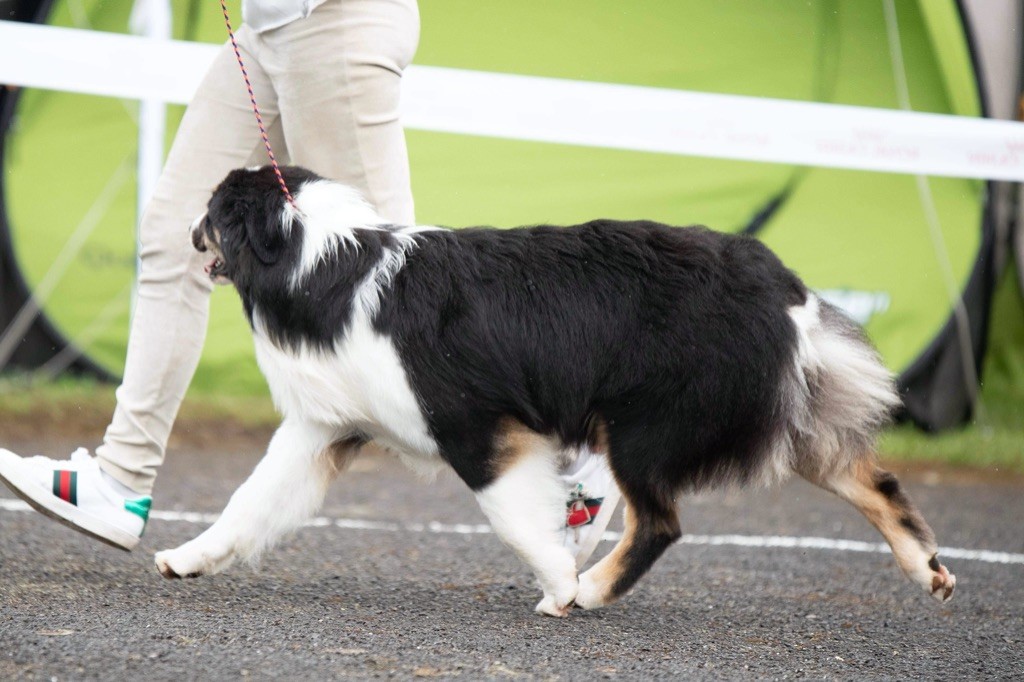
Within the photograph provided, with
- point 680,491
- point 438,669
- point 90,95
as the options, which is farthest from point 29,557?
point 90,95

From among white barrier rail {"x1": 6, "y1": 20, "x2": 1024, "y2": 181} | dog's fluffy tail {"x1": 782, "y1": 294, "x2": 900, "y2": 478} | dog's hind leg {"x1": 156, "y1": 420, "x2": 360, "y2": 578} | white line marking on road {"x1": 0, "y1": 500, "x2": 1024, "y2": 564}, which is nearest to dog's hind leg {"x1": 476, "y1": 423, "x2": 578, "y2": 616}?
dog's hind leg {"x1": 156, "y1": 420, "x2": 360, "y2": 578}

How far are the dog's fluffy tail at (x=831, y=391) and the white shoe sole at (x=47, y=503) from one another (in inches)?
77.3

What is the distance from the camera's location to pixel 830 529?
538cm

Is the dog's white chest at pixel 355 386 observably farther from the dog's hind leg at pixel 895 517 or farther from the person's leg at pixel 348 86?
the dog's hind leg at pixel 895 517

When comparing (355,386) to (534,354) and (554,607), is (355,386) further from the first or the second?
(554,607)

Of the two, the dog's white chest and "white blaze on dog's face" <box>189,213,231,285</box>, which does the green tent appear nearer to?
"white blaze on dog's face" <box>189,213,231,285</box>

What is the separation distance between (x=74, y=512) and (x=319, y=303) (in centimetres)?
101

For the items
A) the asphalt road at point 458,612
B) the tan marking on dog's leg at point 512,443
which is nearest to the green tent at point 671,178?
the asphalt road at point 458,612

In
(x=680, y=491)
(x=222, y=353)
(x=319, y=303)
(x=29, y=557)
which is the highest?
(x=319, y=303)

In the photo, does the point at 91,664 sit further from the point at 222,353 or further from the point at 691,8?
the point at 691,8

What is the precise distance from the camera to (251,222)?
3357mm

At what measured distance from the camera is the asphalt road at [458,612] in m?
2.98

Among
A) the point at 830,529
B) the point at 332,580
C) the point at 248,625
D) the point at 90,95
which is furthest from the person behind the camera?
the point at 90,95

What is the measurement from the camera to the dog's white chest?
3.30 meters
